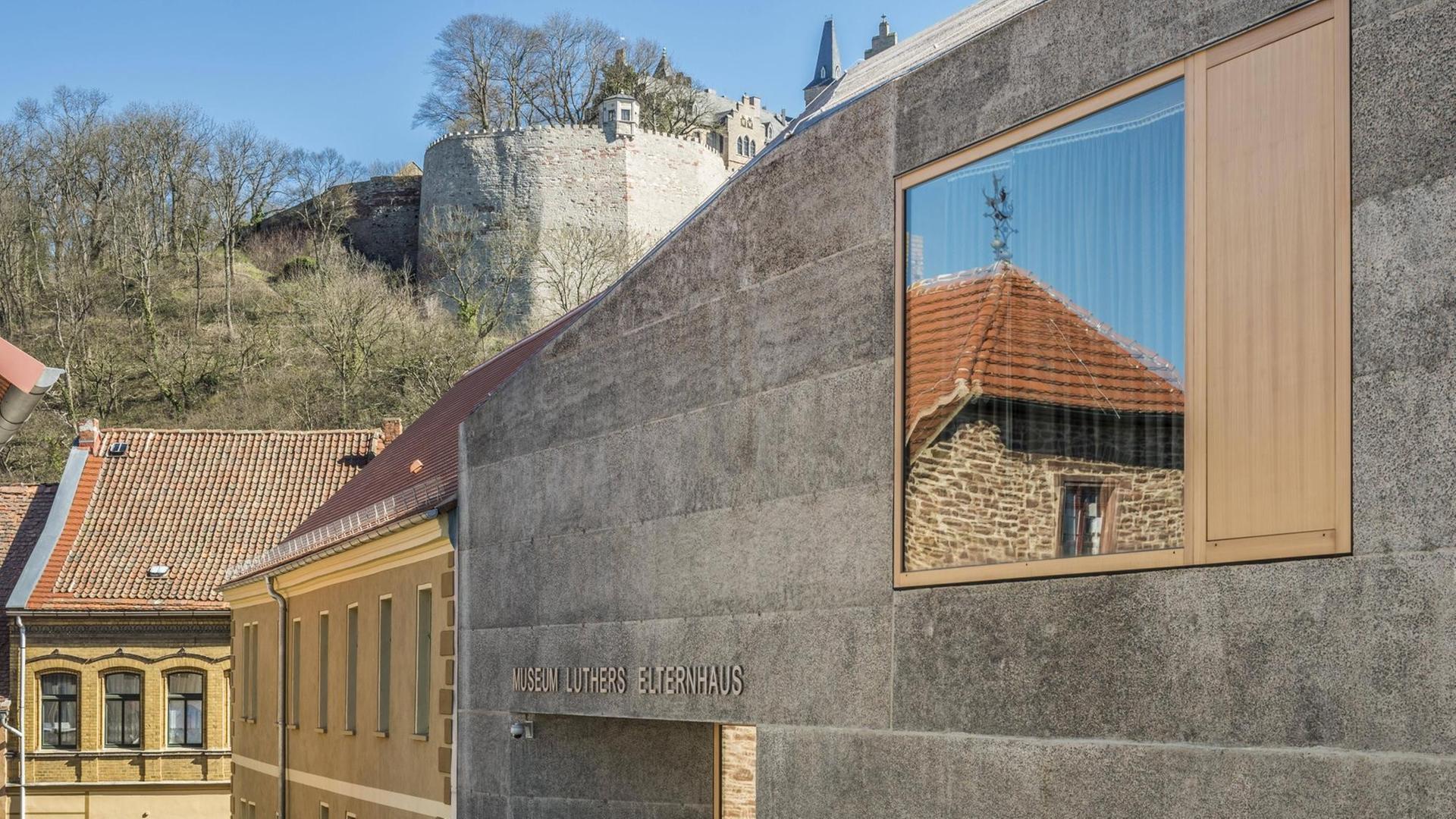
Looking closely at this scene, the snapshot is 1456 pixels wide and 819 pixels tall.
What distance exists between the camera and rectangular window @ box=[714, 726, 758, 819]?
45.0ft

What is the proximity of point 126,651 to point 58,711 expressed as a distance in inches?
73.2

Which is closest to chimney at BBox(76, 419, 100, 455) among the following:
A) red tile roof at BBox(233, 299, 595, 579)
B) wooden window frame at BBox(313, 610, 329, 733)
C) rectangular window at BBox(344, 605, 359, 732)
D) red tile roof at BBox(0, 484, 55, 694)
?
red tile roof at BBox(0, 484, 55, 694)

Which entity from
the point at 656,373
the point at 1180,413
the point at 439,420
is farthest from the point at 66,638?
the point at 1180,413

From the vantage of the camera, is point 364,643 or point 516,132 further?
point 516,132

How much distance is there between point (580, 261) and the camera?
72.6 m

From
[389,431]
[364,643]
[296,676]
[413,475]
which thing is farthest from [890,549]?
[389,431]

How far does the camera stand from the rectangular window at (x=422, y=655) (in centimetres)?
1747

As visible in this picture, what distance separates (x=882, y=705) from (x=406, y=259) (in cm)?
7718

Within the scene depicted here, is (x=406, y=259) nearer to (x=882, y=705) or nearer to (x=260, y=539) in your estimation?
(x=260, y=539)

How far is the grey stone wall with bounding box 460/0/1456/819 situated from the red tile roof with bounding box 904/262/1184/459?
32cm

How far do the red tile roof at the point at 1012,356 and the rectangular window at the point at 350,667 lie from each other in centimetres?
1314

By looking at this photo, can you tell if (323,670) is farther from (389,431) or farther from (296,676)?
(389,431)

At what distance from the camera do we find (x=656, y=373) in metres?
12.1

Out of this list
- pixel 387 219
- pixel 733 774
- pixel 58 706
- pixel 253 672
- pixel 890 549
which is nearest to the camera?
pixel 890 549
